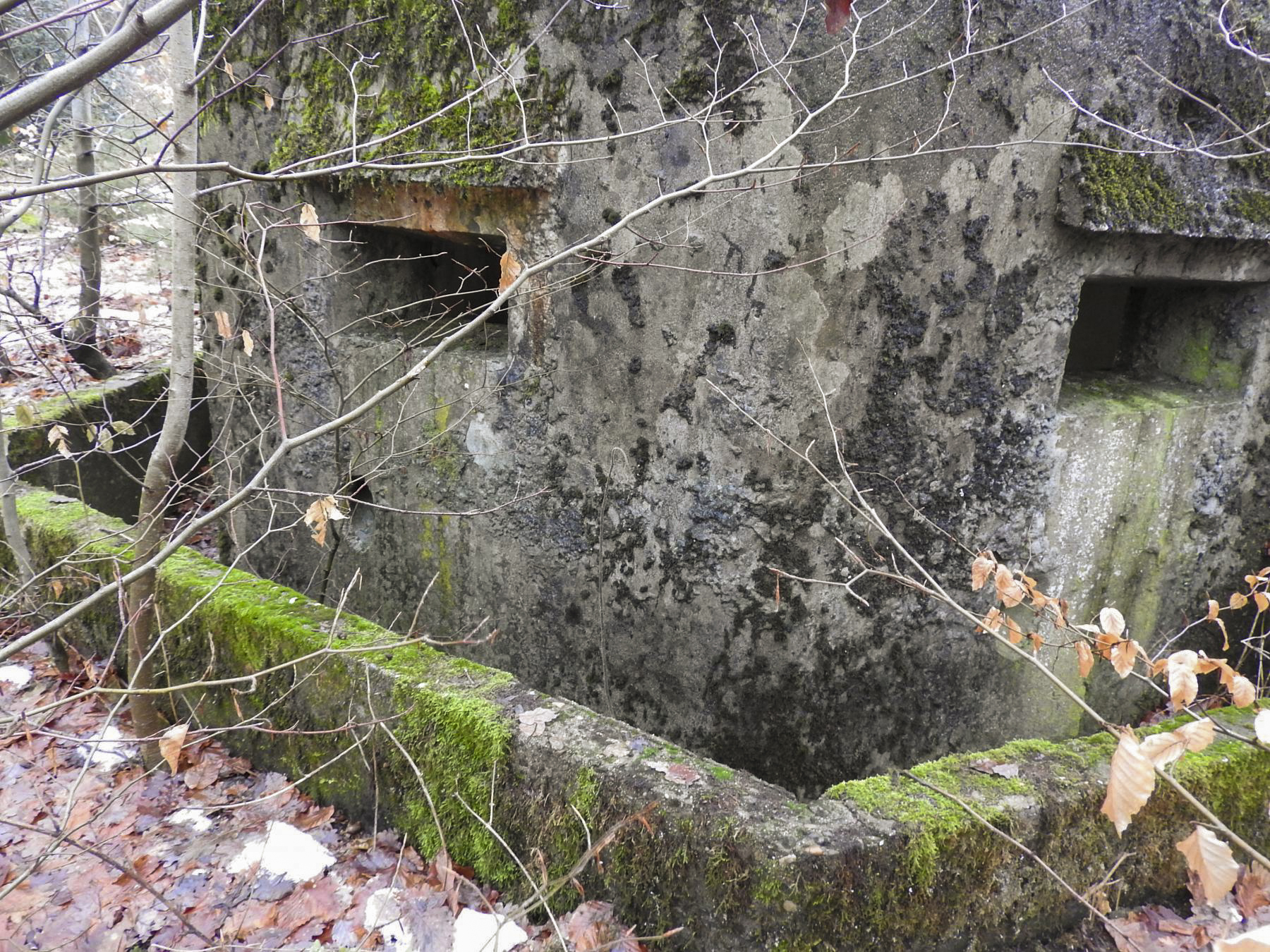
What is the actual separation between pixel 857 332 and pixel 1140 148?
1223 mm

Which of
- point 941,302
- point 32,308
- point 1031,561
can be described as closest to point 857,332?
point 941,302

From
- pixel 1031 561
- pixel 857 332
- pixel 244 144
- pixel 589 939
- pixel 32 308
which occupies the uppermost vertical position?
pixel 244 144

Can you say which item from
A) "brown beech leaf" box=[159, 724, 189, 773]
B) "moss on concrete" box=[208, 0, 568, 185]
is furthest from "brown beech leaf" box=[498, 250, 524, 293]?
"brown beech leaf" box=[159, 724, 189, 773]

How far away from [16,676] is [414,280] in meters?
2.69

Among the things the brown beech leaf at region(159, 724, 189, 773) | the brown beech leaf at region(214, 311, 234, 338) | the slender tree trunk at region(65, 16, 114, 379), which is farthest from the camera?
the slender tree trunk at region(65, 16, 114, 379)

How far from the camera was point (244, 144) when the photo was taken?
14.3 feet

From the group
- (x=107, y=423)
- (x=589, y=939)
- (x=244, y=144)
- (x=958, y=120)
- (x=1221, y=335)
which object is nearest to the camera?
(x=589, y=939)

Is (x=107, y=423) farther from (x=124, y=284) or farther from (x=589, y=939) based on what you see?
(x=124, y=284)

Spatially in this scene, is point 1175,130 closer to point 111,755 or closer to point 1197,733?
point 1197,733

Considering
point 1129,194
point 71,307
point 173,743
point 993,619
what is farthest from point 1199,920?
point 71,307

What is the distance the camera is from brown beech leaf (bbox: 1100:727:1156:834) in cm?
159

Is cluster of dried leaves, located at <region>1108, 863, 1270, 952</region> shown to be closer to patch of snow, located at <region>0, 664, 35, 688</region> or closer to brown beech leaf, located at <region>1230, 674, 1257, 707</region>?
brown beech leaf, located at <region>1230, 674, 1257, 707</region>

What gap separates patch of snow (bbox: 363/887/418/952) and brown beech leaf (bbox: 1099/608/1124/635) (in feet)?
6.50

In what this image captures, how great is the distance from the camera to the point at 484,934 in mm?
2352
